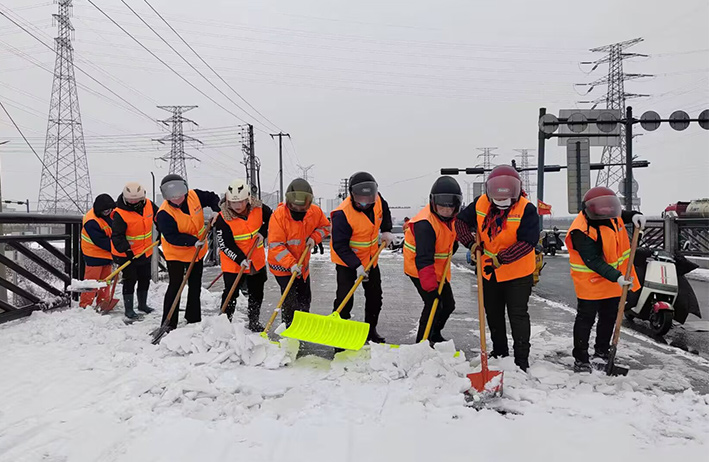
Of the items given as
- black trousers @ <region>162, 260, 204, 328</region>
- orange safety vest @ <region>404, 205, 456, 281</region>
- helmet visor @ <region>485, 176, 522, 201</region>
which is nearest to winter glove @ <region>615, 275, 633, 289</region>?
helmet visor @ <region>485, 176, 522, 201</region>

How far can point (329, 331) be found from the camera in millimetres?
4000

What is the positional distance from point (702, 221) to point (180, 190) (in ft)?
40.1

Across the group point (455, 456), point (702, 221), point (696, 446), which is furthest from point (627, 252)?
point (702, 221)

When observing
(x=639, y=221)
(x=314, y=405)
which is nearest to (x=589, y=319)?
(x=639, y=221)

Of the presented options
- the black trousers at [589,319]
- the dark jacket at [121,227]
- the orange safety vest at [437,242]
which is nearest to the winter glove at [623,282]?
the black trousers at [589,319]

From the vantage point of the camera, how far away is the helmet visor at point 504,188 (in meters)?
3.70

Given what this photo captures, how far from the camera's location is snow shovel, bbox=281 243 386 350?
12.6 ft

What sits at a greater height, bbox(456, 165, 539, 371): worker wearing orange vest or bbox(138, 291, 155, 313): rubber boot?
bbox(456, 165, 539, 371): worker wearing orange vest

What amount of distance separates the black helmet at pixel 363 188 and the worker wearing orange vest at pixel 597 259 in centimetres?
175

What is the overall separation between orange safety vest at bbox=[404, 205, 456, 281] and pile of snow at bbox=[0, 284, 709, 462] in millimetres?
836

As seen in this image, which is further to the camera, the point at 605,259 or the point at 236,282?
the point at 236,282

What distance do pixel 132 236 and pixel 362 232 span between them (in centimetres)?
311

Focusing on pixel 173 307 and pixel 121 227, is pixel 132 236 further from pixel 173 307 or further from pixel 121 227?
pixel 173 307

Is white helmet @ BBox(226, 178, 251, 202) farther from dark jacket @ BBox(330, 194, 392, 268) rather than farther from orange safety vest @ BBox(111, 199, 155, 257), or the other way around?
orange safety vest @ BBox(111, 199, 155, 257)
